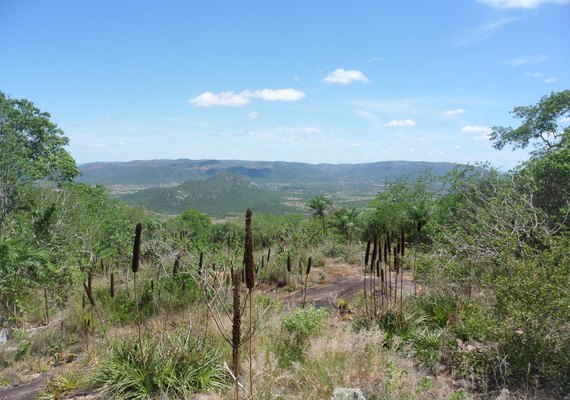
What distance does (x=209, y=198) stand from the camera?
6506 inches

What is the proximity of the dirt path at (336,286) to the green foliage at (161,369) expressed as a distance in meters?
4.20

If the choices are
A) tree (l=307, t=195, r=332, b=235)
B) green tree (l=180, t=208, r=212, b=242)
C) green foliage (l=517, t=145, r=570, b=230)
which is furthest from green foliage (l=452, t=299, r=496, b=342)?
tree (l=307, t=195, r=332, b=235)

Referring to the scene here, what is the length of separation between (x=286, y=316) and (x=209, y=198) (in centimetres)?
16228

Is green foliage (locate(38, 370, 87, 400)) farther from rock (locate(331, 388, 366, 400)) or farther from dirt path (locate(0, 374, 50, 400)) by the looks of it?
rock (locate(331, 388, 366, 400))

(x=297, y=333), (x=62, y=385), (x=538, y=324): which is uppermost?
(x=538, y=324)

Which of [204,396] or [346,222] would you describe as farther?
[346,222]

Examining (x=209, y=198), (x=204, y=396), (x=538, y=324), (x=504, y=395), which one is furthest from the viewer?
(x=209, y=198)

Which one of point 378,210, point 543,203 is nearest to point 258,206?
point 378,210

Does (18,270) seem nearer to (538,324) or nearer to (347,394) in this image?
(347,394)

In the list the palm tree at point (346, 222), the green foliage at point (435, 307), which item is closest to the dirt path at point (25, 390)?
the green foliage at point (435, 307)

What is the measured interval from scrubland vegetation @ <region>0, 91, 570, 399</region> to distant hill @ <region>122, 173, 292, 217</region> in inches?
4655

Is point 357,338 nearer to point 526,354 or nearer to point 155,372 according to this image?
point 526,354

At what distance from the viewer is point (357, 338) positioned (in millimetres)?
5379

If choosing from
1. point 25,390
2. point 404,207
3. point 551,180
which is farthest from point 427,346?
Answer: point 404,207
